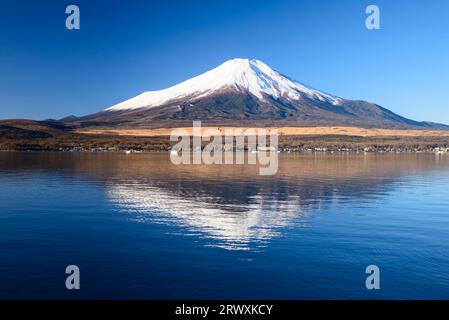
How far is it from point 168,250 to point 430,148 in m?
147

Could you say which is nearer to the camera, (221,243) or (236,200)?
(221,243)

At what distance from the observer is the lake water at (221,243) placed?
14.7 meters

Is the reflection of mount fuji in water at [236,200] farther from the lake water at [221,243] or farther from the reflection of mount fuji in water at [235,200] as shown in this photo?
the lake water at [221,243]

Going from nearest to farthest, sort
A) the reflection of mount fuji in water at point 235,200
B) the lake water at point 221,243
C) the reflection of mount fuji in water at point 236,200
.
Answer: the lake water at point 221,243, the reflection of mount fuji in water at point 235,200, the reflection of mount fuji in water at point 236,200

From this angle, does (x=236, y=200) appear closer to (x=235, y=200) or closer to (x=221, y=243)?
(x=235, y=200)

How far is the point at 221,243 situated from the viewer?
19.6 metres

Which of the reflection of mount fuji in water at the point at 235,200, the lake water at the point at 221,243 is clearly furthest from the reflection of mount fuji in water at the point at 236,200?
the lake water at the point at 221,243

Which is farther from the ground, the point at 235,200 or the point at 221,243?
the point at 235,200

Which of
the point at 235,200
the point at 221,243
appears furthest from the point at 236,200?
the point at 221,243

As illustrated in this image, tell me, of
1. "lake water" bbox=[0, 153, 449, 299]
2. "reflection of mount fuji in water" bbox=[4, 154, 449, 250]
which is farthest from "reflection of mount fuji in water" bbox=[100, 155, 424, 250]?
"lake water" bbox=[0, 153, 449, 299]

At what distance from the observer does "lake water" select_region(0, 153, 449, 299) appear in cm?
1468

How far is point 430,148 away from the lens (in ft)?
495
